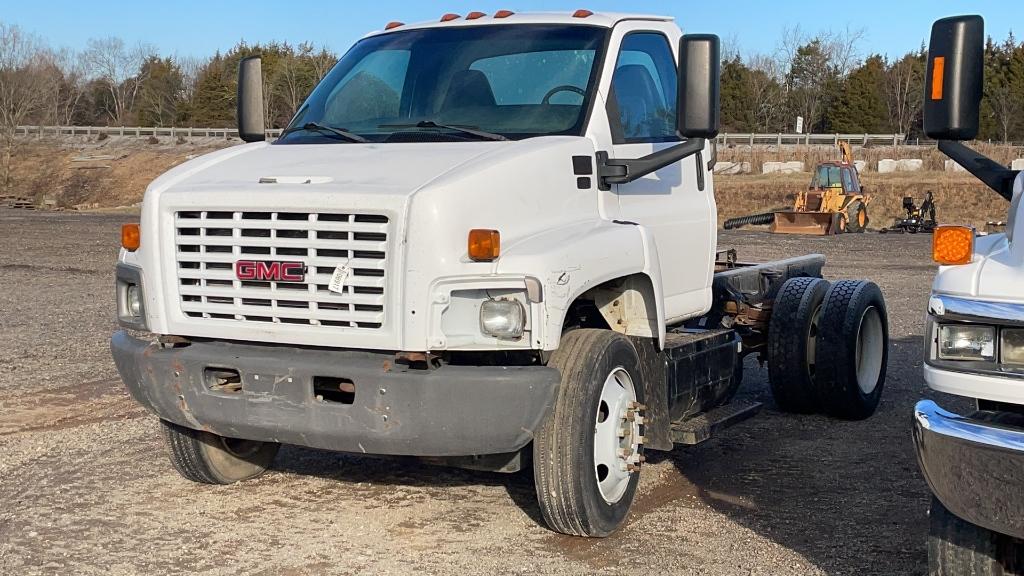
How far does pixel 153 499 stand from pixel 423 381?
2.11 meters

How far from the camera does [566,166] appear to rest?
545 cm

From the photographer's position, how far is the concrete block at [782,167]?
49438 mm

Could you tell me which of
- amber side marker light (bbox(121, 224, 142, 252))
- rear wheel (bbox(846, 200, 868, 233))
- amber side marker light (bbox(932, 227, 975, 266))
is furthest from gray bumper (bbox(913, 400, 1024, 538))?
rear wheel (bbox(846, 200, 868, 233))

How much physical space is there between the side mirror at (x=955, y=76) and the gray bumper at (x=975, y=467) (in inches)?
42.8

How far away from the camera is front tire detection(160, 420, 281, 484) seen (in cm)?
603

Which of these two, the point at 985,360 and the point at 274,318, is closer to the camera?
the point at 985,360

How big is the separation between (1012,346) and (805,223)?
27366 mm

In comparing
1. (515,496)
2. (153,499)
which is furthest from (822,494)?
(153,499)

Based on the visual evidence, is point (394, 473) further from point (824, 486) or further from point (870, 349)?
point (870, 349)

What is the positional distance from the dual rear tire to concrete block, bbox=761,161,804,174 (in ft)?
139

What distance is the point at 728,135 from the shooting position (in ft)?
185

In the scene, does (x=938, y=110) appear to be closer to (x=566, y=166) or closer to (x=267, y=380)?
(x=566, y=166)

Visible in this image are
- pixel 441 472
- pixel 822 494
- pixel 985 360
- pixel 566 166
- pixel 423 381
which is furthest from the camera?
pixel 441 472

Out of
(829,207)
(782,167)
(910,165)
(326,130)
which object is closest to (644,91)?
(326,130)
